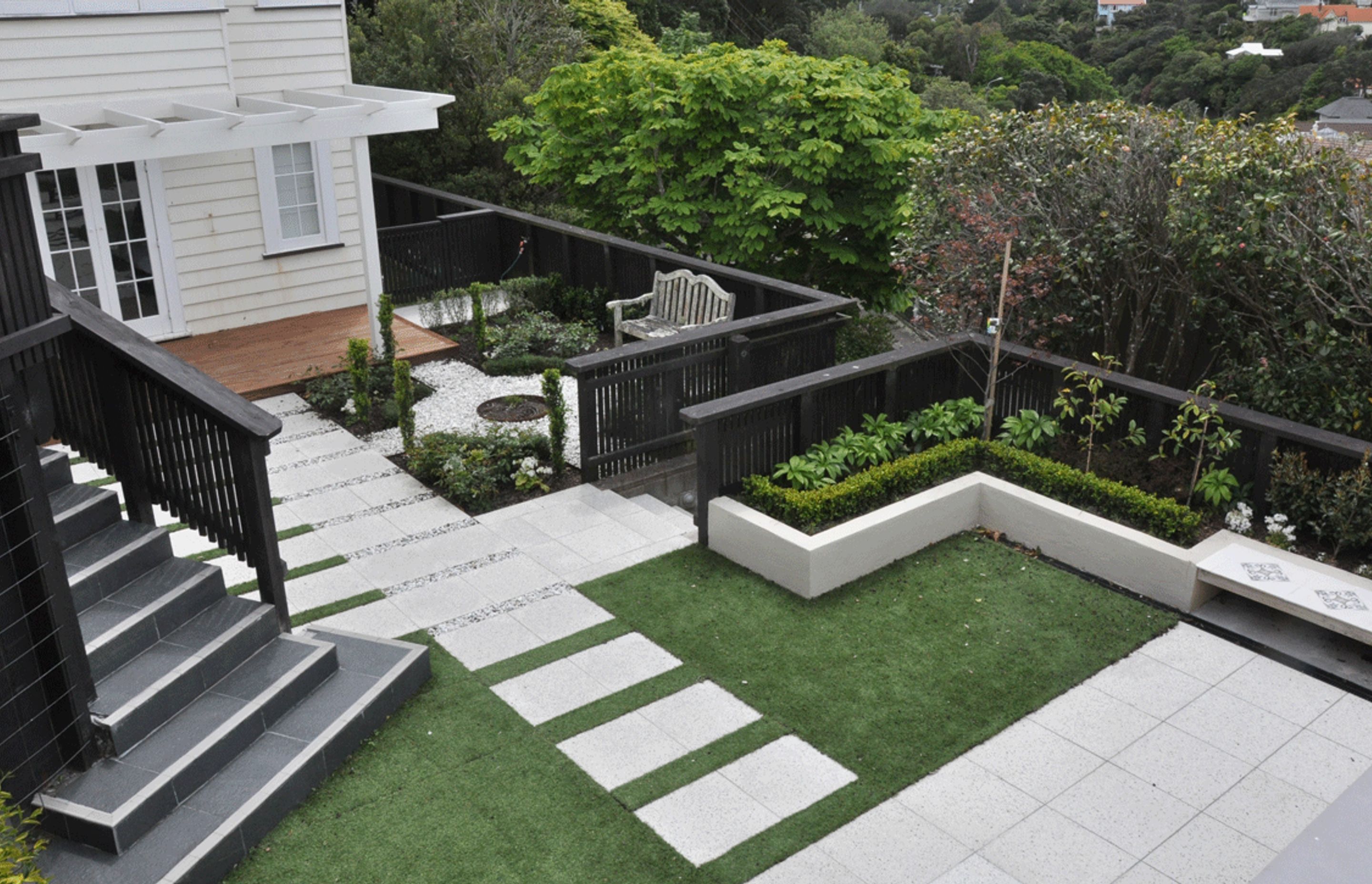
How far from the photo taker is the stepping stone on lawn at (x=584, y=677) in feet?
19.9

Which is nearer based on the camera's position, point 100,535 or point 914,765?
point 914,765

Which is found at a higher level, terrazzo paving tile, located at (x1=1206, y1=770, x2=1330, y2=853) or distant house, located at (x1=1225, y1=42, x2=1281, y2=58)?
distant house, located at (x1=1225, y1=42, x2=1281, y2=58)

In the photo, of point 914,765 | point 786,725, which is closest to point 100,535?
point 786,725

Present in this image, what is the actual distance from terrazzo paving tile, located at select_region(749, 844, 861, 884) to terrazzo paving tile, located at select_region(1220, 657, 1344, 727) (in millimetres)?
2772

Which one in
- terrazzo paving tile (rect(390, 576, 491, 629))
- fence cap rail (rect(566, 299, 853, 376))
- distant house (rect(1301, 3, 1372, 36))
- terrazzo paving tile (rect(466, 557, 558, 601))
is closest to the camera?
terrazzo paving tile (rect(390, 576, 491, 629))

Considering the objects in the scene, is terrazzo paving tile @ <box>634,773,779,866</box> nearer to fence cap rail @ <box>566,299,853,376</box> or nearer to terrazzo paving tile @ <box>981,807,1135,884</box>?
terrazzo paving tile @ <box>981,807,1135,884</box>

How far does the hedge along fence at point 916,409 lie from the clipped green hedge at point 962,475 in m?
0.33

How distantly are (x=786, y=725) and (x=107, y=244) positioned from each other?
889 centimetres

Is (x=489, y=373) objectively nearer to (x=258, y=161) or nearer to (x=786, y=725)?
(x=258, y=161)

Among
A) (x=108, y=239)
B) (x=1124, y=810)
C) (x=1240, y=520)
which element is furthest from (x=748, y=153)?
(x=1124, y=810)

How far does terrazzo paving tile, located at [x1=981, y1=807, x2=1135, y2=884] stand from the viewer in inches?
194

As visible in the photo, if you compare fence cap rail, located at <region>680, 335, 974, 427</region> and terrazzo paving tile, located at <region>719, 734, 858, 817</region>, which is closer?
terrazzo paving tile, located at <region>719, 734, 858, 817</region>

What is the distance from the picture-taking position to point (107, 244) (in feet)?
36.4

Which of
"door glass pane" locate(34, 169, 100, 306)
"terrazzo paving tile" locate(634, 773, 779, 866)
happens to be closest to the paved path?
"terrazzo paving tile" locate(634, 773, 779, 866)
